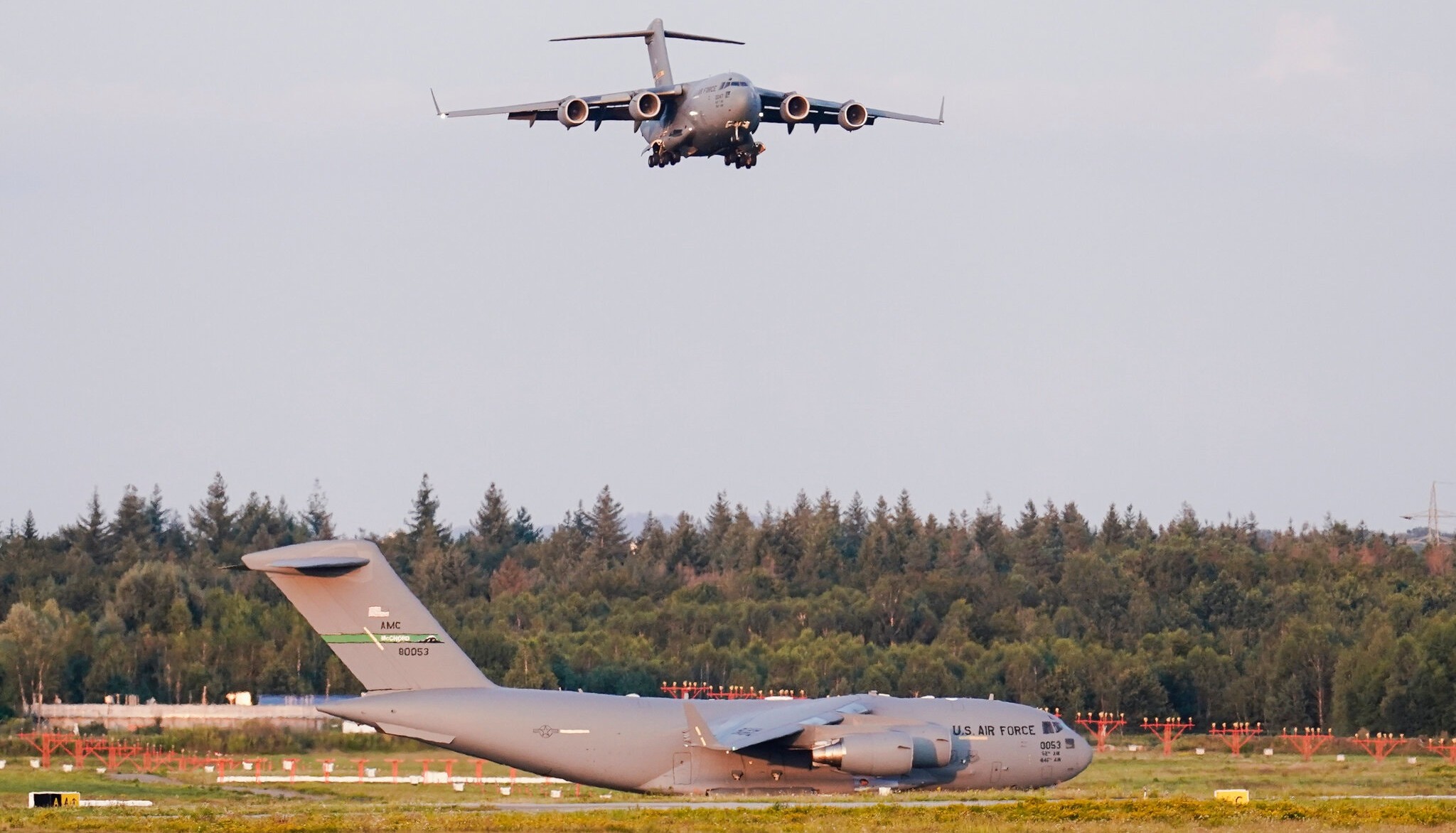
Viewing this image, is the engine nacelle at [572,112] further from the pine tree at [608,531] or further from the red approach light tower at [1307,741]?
the pine tree at [608,531]

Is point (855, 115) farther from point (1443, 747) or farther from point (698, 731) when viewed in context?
point (1443, 747)

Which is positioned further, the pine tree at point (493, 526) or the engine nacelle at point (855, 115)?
the pine tree at point (493, 526)

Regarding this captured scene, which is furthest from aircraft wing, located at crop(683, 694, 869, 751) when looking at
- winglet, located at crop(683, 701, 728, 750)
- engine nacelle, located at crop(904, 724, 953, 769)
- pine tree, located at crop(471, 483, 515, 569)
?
pine tree, located at crop(471, 483, 515, 569)

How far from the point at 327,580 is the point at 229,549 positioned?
4624 centimetres

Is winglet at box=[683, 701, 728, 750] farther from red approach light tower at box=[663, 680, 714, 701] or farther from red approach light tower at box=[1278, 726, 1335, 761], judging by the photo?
red approach light tower at box=[663, 680, 714, 701]

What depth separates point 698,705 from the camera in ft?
94.9

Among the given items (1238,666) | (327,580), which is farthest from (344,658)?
(1238,666)

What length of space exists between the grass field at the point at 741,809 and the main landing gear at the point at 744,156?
A: 391 inches

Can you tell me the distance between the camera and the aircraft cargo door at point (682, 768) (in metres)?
27.7

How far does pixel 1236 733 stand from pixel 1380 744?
2.90 metres

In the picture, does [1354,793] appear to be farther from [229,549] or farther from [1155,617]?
[229,549]

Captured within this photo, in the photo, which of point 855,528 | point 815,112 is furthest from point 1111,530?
point 815,112

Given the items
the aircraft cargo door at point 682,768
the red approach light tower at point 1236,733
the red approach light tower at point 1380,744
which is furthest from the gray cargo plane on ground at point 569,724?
the red approach light tower at point 1380,744

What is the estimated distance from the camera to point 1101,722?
163 ft
